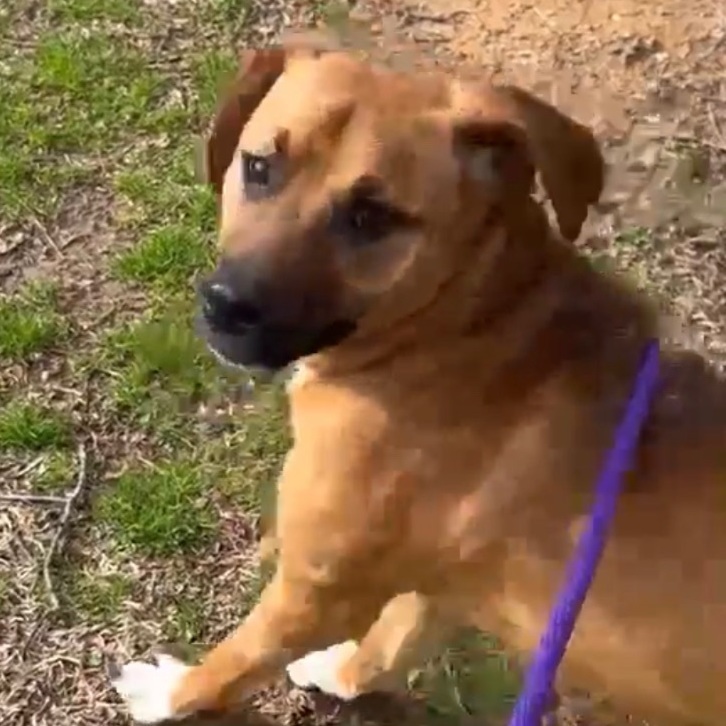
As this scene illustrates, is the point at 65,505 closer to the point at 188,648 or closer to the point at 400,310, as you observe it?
the point at 188,648

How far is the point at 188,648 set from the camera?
3936 millimetres

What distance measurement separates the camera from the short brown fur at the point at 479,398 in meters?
3.01

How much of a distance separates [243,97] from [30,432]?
1.41 metres

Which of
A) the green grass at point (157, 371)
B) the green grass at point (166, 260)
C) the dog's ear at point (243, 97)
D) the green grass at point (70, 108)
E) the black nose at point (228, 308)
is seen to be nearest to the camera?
the black nose at point (228, 308)

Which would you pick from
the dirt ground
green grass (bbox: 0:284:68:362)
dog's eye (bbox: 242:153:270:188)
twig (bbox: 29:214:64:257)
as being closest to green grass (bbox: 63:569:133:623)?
the dirt ground

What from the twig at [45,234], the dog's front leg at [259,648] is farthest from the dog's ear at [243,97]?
the twig at [45,234]

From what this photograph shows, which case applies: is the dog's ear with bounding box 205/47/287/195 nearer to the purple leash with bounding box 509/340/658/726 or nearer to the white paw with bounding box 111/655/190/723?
the purple leash with bounding box 509/340/658/726

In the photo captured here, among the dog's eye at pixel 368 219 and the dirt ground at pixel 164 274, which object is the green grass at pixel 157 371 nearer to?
the dirt ground at pixel 164 274

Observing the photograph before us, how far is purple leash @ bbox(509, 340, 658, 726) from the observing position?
248 cm

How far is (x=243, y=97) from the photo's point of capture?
327cm

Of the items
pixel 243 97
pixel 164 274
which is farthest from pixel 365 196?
pixel 164 274

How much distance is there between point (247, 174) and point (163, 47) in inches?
89.5

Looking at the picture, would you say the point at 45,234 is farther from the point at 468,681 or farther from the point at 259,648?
the point at 468,681

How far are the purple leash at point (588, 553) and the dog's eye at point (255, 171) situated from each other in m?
0.89
